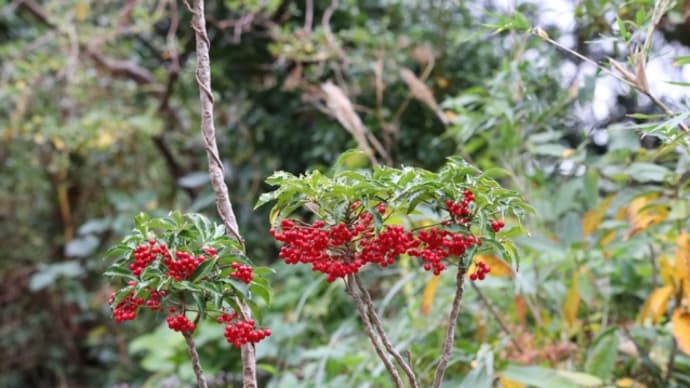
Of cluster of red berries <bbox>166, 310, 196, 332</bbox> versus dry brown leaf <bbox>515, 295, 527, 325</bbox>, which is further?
dry brown leaf <bbox>515, 295, 527, 325</bbox>

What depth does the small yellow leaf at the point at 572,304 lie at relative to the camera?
5.25ft

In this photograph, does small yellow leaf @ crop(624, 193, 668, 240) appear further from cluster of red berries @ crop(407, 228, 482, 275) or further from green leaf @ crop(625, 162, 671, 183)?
cluster of red berries @ crop(407, 228, 482, 275)

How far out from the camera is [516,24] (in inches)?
45.1

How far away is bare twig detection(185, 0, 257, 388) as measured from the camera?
903mm

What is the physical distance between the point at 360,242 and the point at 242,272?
0.45ft

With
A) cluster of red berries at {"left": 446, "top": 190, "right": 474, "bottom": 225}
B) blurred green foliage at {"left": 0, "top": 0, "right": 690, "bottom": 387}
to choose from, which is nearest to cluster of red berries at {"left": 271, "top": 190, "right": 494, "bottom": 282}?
cluster of red berries at {"left": 446, "top": 190, "right": 474, "bottom": 225}

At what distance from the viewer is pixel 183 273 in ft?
2.76

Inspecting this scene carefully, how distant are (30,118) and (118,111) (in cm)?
40

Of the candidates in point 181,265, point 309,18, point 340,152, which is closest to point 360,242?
point 181,265

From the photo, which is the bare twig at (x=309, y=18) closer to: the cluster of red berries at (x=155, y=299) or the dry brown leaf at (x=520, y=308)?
the dry brown leaf at (x=520, y=308)

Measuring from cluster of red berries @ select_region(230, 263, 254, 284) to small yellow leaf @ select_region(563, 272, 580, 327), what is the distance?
96cm

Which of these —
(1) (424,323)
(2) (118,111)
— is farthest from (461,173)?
(2) (118,111)

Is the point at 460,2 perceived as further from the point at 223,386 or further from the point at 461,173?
the point at 461,173

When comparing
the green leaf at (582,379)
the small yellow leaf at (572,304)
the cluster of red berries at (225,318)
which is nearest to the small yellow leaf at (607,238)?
the small yellow leaf at (572,304)
